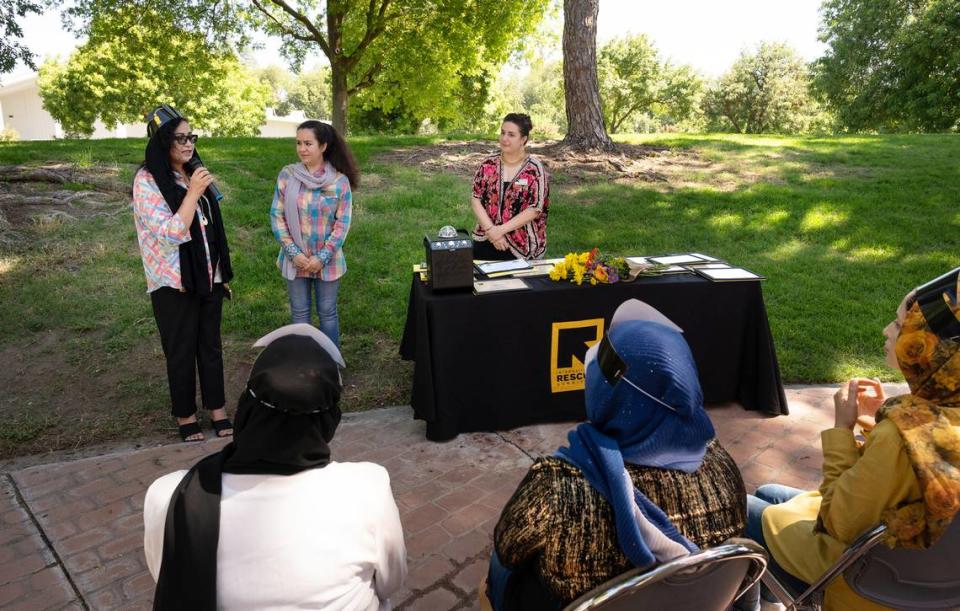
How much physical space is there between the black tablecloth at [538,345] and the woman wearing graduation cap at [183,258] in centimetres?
130

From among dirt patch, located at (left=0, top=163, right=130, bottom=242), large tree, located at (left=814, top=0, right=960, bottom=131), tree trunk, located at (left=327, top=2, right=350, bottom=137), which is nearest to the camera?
dirt patch, located at (left=0, top=163, right=130, bottom=242)

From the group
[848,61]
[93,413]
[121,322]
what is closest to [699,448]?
[93,413]

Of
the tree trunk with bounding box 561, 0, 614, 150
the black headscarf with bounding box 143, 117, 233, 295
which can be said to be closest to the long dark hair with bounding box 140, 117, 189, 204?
the black headscarf with bounding box 143, 117, 233, 295

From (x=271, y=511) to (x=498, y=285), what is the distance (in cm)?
271

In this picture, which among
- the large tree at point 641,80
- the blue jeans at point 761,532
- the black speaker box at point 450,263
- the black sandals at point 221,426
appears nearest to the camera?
the blue jeans at point 761,532

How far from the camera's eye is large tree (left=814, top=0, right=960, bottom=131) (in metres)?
23.5

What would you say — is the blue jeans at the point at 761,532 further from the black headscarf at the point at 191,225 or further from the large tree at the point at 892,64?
the large tree at the point at 892,64

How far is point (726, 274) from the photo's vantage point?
435 cm

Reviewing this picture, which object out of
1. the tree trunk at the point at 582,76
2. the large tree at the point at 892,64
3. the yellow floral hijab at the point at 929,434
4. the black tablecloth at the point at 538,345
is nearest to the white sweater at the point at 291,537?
the yellow floral hijab at the point at 929,434

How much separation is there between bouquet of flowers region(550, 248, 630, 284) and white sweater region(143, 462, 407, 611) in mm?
2672

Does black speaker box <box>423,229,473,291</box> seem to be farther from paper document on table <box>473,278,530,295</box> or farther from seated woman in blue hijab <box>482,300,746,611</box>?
seated woman in blue hijab <box>482,300,746,611</box>

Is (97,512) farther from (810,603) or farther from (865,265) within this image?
(865,265)

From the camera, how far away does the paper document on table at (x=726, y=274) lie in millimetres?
4242

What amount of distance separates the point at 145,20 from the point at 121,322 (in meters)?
11.2
